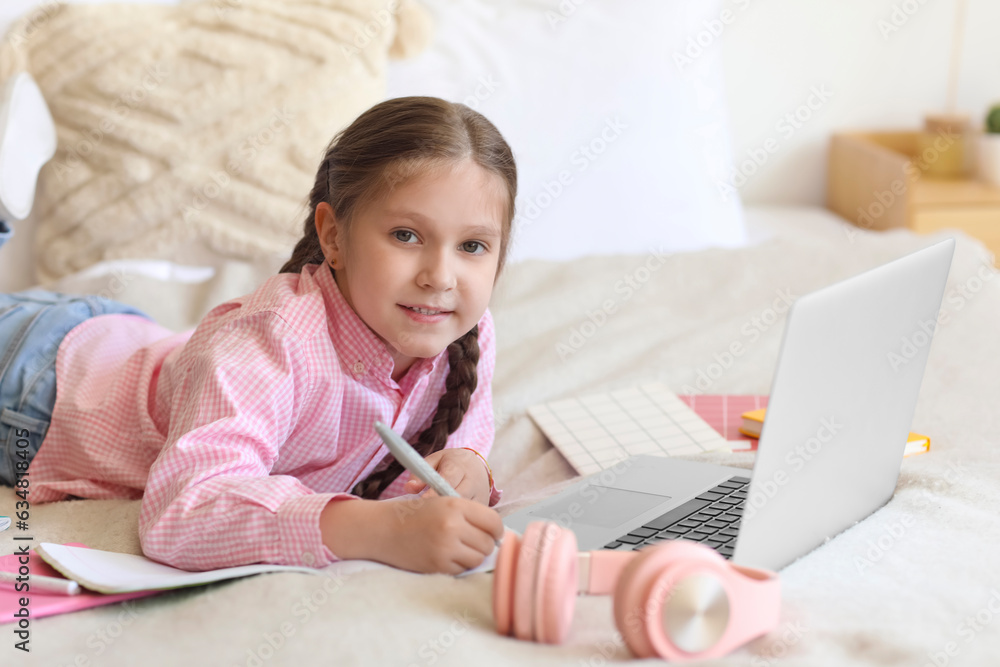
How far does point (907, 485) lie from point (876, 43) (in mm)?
1908

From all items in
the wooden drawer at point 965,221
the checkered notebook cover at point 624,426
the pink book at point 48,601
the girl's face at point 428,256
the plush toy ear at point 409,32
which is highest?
the plush toy ear at point 409,32

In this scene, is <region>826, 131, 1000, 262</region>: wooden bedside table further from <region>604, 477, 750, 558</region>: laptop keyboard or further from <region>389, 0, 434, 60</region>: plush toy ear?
<region>604, 477, 750, 558</region>: laptop keyboard

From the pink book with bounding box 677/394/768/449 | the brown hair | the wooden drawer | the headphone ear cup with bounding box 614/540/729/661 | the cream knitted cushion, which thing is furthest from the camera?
the wooden drawer

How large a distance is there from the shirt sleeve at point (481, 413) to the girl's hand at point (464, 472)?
0.08 metres

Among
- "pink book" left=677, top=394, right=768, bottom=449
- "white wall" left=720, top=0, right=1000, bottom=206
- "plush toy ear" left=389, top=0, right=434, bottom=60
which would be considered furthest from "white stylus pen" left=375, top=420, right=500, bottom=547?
"white wall" left=720, top=0, right=1000, bottom=206

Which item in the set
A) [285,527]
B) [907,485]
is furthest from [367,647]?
[907,485]

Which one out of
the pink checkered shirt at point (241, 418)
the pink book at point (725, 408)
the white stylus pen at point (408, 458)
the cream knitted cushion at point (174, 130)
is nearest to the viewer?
the white stylus pen at point (408, 458)

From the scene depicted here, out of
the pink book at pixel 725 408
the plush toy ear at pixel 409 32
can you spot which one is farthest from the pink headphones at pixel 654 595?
the plush toy ear at pixel 409 32

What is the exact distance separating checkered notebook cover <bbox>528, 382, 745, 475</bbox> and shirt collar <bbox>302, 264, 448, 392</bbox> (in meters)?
0.25

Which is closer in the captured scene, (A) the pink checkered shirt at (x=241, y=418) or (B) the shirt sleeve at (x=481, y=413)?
(A) the pink checkered shirt at (x=241, y=418)

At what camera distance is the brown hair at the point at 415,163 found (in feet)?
2.89

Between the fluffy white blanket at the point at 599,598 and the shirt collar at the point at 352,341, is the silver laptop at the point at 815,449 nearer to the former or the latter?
the fluffy white blanket at the point at 599,598

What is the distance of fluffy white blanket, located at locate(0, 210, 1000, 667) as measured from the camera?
580mm

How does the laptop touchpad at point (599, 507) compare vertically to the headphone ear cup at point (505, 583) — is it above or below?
below
